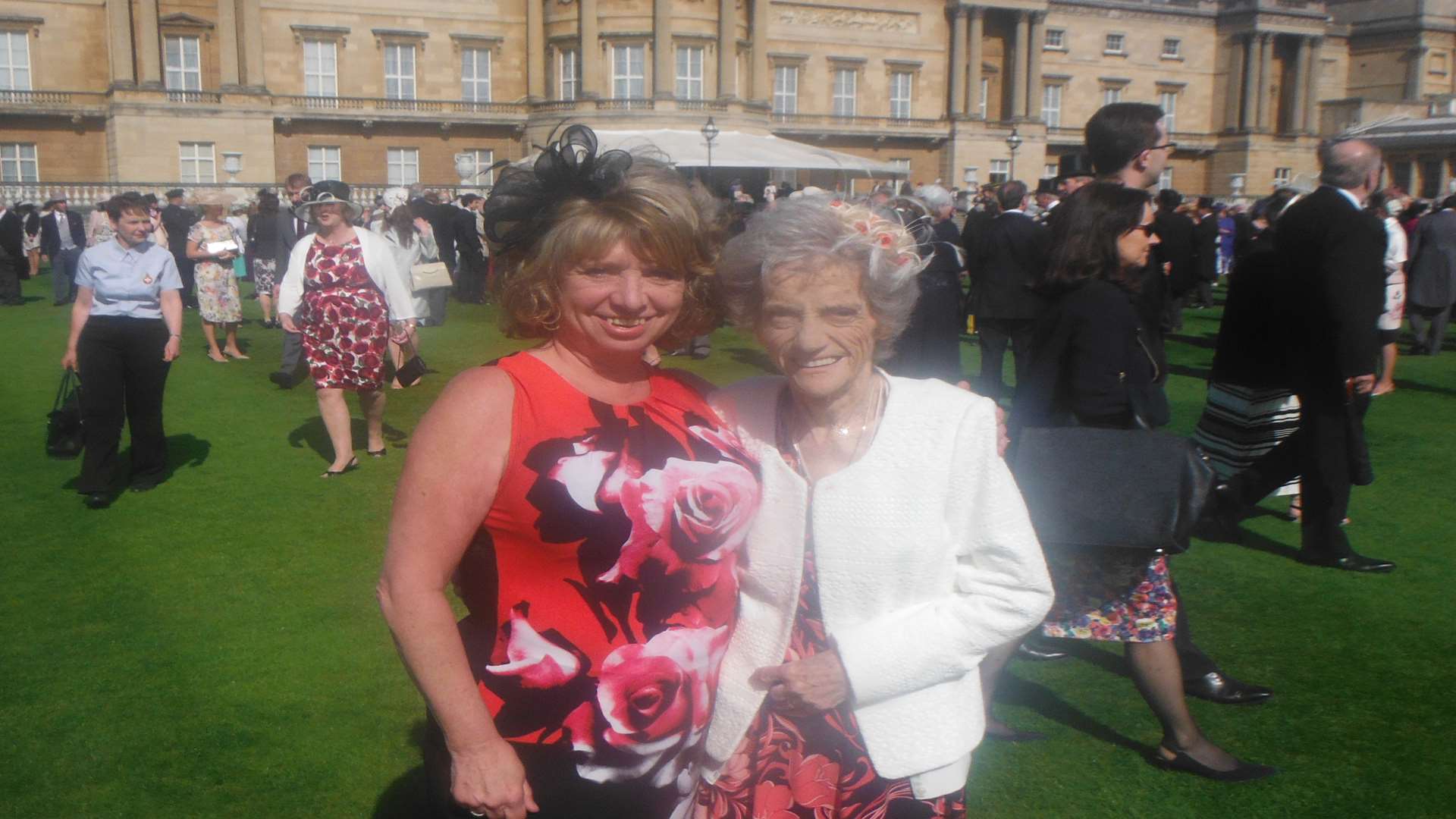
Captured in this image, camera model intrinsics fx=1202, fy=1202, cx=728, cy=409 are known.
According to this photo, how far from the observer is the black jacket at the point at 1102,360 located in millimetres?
3852

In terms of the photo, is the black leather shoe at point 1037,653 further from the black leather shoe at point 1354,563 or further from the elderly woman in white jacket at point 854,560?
the elderly woman in white jacket at point 854,560

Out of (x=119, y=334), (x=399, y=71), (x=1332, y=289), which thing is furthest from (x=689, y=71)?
(x=1332, y=289)

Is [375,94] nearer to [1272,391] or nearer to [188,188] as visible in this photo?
[188,188]

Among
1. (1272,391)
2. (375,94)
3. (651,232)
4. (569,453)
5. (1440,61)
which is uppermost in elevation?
(1440,61)

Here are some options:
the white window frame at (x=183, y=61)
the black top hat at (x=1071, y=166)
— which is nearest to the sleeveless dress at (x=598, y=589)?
the black top hat at (x=1071, y=166)

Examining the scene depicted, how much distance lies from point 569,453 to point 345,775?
2387 millimetres

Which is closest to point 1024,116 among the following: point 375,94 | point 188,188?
point 375,94

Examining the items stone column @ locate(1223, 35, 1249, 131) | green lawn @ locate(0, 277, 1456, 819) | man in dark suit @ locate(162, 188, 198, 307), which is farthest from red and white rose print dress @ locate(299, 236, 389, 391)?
stone column @ locate(1223, 35, 1249, 131)

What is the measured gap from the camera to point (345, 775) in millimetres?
3904

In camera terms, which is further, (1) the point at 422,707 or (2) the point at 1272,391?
(2) the point at 1272,391

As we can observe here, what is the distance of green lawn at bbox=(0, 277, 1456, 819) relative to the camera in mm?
3785

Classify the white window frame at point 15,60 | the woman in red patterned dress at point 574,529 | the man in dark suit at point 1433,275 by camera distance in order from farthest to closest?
the white window frame at point 15,60 → the man in dark suit at point 1433,275 → the woman in red patterned dress at point 574,529

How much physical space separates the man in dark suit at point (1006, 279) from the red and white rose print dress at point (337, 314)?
14.6 ft

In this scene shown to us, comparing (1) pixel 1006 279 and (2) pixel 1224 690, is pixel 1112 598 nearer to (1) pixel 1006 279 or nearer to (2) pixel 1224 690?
(2) pixel 1224 690
